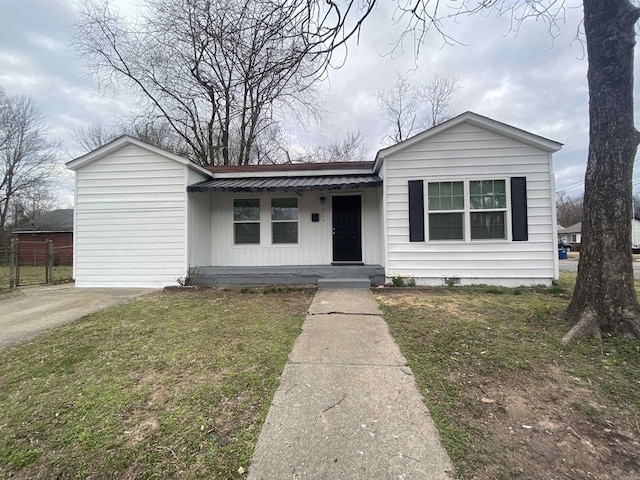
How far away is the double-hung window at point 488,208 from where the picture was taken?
701 cm

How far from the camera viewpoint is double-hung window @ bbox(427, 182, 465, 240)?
709cm

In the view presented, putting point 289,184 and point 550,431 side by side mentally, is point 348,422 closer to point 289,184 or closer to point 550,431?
point 550,431

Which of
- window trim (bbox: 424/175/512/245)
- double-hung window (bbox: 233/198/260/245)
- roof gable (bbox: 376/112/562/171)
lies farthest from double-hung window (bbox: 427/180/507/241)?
double-hung window (bbox: 233/198/260/245)

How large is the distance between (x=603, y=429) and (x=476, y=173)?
6123 millimetres

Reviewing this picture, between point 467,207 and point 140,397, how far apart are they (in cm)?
710

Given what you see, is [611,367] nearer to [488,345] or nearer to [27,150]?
[488,345]

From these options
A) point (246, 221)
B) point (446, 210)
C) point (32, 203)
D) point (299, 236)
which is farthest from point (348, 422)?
point (32, 203)

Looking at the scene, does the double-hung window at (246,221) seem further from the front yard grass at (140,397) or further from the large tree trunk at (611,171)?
the large tree trunk at (611,171)

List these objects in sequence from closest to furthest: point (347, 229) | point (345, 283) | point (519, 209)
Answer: point (519, 209) → point (345, 283) → point (347, 229)

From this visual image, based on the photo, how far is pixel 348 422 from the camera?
2.03 metres

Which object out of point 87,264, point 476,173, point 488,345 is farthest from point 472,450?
point 87,264

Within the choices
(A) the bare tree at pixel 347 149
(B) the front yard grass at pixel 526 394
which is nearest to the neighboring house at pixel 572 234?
(A) the bare tree at pixel 347 149

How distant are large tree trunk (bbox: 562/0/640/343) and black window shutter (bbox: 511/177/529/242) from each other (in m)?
3.29

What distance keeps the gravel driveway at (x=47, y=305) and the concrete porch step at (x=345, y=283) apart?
4.27 m
